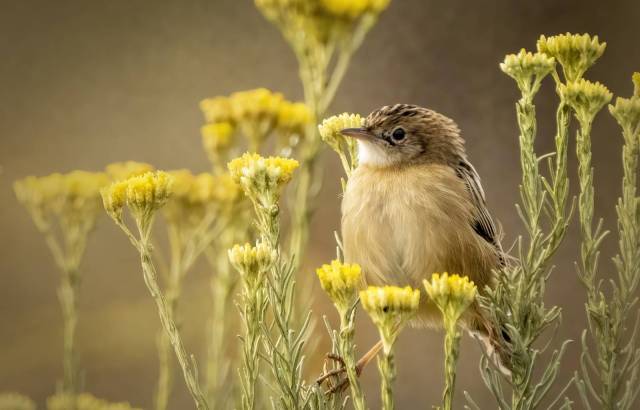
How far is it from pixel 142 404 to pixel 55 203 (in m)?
1.05

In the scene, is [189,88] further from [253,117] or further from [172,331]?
[172,331]

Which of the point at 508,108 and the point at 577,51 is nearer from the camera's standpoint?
the point at 577,51

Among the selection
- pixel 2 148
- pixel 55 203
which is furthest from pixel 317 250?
pixel 2 148

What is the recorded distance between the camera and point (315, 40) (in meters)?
1.85

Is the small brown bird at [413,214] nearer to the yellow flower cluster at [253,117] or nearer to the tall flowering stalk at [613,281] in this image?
the yellow flower cluster at [253,117]

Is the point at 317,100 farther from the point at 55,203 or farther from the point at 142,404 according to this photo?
the point at 142,404

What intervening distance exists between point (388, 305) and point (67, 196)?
107 cm

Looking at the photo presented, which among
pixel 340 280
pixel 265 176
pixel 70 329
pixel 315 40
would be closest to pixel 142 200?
pixel 265 176

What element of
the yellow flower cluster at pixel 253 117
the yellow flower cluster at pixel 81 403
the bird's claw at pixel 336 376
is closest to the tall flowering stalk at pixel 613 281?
the bird's claw at pixel 336 376

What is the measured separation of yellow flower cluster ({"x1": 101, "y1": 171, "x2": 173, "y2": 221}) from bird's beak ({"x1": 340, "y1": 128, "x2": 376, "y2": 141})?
43 centimetres

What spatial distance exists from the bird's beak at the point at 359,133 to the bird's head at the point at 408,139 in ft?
0.15

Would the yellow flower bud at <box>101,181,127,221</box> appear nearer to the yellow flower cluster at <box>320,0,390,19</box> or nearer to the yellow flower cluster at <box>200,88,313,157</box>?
the yellow flower cluster at <box>200,88,313,157</box>

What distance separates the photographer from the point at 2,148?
2674 mm

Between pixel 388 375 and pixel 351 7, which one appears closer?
pixel 388 375
